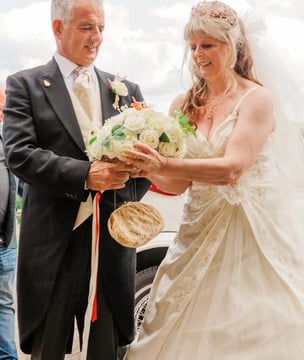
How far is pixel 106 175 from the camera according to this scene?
1621mm

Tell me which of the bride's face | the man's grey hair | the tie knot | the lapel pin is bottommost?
the lapel pin

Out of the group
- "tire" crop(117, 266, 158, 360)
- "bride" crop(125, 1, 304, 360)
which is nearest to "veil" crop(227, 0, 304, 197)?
"bride" crop(125, 1, 304, 360)

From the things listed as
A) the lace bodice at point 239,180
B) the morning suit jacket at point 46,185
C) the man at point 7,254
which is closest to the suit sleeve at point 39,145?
the morning suit jacket at point 46,185

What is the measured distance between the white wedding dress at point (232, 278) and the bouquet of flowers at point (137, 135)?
285 millimetres

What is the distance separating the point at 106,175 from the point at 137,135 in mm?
166

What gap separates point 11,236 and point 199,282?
1053 mm

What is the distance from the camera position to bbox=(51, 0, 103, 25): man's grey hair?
1.76 metres

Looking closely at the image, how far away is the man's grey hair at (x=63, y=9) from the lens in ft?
5.77

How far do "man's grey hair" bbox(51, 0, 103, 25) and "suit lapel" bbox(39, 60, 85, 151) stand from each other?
0.19 m

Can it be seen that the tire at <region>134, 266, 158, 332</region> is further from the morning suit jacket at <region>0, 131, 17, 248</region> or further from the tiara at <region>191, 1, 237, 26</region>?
the tiara at <region>191, 1, 237, 26</region>

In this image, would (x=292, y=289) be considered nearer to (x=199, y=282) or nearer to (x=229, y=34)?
(x=199, y=282)

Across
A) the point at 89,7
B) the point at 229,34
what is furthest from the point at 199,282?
the point at 89,7

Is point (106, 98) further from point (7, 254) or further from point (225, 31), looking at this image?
point (7, 254)

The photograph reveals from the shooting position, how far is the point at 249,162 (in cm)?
183
